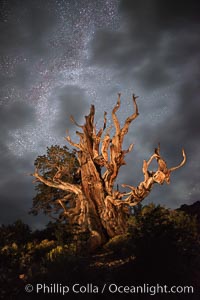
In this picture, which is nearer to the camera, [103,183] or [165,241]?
[165,241]

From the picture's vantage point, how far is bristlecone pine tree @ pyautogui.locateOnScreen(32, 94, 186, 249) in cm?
1440

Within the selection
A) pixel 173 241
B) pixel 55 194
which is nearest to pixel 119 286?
pixel 173 241

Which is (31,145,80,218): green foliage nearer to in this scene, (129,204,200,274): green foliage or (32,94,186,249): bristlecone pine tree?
(32,94,186,249): bristlecone pine tree

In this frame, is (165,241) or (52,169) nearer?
(165,241)

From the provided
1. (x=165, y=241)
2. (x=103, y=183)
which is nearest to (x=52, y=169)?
(x=103, y=183)

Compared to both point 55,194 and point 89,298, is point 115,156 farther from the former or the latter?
point 89,298

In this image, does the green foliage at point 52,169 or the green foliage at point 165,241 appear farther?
the green foliage at point 52,169

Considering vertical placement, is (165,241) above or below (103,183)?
below

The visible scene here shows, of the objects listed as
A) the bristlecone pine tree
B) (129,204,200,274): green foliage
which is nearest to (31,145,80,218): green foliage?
the bristlecone pine tree

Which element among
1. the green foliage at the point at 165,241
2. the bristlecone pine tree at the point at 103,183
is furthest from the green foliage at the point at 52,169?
the green foliage at the point at 165,241

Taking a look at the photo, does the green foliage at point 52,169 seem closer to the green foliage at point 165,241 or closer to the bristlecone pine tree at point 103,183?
the bristlecone pine tree at point 103,183

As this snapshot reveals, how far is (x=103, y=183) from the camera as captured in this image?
15.8 metres

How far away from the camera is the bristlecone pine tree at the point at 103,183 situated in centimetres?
1440

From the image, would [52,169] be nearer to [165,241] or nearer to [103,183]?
[103,183]
